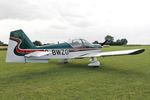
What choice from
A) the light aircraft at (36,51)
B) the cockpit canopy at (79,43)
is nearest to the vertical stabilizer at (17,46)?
the light aircraft at (36,51)

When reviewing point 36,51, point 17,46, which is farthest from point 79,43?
point 17,46

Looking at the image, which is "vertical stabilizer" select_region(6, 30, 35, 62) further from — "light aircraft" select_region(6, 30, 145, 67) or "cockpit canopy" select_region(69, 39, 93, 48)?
"cockpit canopy" select_region(69, 39, 93, 48)

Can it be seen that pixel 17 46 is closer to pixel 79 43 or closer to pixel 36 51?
pixel 36 51

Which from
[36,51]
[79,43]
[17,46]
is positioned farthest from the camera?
[79,43]

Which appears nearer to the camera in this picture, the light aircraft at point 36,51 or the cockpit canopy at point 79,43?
the light aircraft at point 36,51

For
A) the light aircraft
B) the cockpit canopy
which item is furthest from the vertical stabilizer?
the cockpit canopy

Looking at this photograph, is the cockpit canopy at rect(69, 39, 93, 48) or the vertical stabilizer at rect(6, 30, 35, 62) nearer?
the vertical stabilizer at rect(6, 30, 35, 62)

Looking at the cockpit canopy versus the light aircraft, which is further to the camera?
the cockpit canopy

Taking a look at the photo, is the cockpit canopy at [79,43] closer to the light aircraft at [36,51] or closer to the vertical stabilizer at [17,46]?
the light aircraft at [36,51]

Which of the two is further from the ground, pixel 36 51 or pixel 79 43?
pixel 79 43

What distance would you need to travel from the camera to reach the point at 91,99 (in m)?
3.26

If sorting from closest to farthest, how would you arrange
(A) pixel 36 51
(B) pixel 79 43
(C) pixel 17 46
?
1. (C) pixel 17 46
2. (A) pixel 36 51
3. (B) pixel 79 43

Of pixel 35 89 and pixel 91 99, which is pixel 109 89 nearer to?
pixel 91 99

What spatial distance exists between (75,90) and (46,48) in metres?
4.20
